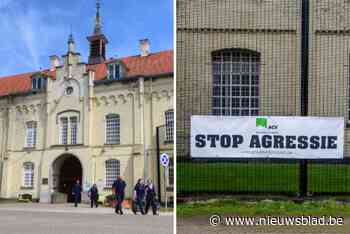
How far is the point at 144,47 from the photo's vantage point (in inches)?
196

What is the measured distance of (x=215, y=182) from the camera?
605 cm

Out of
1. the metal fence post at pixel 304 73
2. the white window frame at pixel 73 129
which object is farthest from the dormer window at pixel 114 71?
the metal fence post at pixel 304 73

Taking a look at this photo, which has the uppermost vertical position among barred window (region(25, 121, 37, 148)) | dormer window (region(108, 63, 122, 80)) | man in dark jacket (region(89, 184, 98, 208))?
dormer window (region(108, 63, 122, 80))

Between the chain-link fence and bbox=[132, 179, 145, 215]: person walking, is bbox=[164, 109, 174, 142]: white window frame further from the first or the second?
the chain-link fence

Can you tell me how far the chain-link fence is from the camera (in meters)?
5.99

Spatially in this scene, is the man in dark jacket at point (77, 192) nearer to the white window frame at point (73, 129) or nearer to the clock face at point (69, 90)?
the white window frame at point (73, 129)

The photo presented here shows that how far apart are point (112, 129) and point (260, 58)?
75.8 inches

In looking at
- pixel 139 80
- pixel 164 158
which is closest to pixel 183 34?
pixel 139 80

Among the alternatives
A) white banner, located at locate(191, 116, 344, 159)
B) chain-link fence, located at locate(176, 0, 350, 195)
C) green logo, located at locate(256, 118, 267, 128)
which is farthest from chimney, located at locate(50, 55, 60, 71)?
green logo, located at locate(256, 118, 267, 128)

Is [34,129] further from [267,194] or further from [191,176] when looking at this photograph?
[267,194]

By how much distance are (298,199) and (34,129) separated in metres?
2.65

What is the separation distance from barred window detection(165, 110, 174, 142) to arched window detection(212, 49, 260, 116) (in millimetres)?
1140

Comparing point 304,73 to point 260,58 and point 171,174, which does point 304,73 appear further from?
point 171,174

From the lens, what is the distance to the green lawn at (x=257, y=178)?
19.4ft
